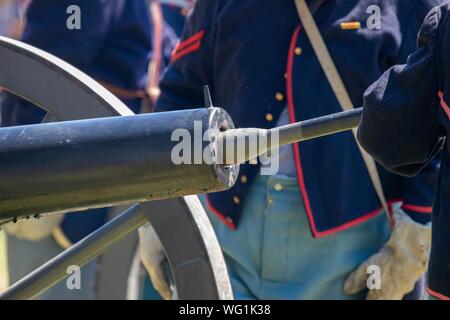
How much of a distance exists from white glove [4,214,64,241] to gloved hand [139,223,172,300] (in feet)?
2.35

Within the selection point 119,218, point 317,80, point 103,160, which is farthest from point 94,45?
point 103,160

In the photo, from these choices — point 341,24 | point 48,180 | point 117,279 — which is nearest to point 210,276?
point 48,180

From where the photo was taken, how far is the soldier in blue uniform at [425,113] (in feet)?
5.49

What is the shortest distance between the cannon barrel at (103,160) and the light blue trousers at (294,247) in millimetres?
983

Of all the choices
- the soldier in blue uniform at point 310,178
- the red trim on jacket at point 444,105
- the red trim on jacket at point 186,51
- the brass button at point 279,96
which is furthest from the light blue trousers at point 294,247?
the red trim on jacket at point 444,105

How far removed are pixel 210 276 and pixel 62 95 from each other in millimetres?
477

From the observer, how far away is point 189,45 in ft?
9.08

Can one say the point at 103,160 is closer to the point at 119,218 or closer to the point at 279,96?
the point at 119,218

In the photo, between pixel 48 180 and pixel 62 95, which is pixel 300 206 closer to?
pixel 62 95

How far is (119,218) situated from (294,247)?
592 millimetres

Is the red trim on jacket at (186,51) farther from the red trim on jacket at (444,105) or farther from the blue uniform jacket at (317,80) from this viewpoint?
the red trim on jacket at (444,105)
